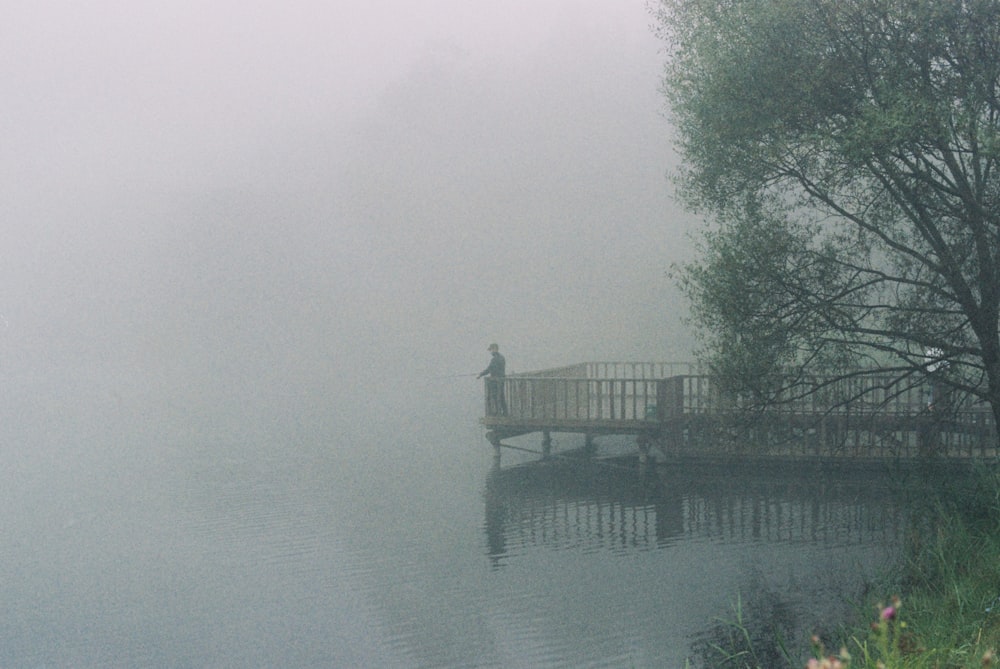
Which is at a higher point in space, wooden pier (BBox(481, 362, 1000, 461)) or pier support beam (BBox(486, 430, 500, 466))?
wooden pier (BBox(481, 362, 1000, 461))

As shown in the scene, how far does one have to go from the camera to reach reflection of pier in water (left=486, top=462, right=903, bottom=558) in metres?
14.6

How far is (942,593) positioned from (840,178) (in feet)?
17.2

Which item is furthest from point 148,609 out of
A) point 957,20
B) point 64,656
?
point 957,20

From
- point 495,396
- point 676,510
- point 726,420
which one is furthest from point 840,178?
point 495,396

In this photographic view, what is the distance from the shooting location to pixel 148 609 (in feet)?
39.7

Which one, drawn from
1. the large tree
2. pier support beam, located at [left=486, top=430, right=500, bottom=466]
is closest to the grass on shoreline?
the large tree

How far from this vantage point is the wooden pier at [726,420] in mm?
16891

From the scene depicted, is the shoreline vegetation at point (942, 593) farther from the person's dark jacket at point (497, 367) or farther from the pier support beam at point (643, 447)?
the person's dark jacket at point (497, 367)

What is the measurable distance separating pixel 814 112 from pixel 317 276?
75.2 m

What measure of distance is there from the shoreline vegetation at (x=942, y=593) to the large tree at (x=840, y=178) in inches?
59.4

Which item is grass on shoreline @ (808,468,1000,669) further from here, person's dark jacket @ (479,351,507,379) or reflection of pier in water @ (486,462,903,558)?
person's dark jacket @ (479,351,507,379)

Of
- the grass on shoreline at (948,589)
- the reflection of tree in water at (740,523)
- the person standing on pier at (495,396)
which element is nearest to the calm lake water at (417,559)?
the reflection of tree in water at (740,523)

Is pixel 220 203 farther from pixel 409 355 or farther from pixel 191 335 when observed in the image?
pixel 409 355

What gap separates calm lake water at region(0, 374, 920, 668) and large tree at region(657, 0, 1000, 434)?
2804 mm
